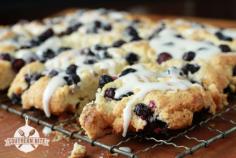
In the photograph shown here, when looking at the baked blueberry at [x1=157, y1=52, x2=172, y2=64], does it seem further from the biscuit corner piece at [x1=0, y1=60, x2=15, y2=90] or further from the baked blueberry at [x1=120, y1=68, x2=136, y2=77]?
the biscuit corner piece at [x1=0, y1=60, x2=15, y2=90]

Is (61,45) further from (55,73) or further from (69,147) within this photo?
(69,147)

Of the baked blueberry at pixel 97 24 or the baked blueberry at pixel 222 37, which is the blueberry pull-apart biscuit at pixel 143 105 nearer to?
the baked blueberry at pixel 222 37

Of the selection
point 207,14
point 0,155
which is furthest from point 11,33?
point 207,14

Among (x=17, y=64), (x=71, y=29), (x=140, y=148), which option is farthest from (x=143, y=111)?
(x=71, y=29)

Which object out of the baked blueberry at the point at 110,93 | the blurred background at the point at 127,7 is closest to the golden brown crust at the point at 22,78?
the baked blueberry at the point at 110,93

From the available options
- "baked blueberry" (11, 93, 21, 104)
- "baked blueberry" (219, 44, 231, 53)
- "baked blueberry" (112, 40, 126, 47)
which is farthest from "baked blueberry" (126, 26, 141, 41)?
"baked blueberry" (11, 93, 21, 104)

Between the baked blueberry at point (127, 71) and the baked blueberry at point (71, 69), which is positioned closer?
the baked blueberry at point (127, 71)
